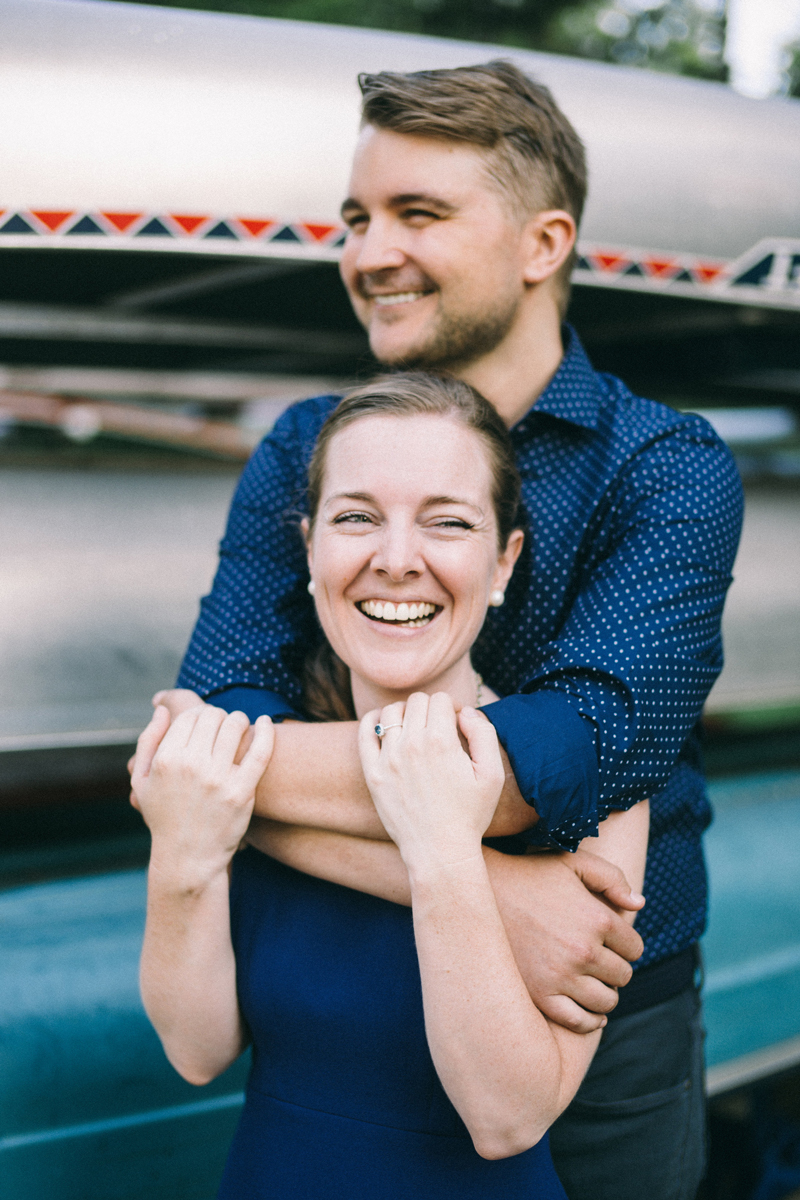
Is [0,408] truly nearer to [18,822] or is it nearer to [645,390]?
[18,822]

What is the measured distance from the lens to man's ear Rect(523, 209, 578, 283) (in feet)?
5.32

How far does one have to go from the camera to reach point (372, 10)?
29.5ft

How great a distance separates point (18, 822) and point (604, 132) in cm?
205

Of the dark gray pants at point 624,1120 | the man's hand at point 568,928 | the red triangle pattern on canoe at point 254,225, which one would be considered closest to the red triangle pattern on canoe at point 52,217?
the red triangle pattern on canoe at point 254,225

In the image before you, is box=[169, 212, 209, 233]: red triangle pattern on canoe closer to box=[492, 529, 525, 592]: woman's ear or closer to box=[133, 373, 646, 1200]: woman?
box=[133, 373, 646, 1200]: woman

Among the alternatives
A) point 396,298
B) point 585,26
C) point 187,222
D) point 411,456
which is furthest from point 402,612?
point 585,26

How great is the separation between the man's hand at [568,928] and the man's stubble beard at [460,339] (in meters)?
0.80

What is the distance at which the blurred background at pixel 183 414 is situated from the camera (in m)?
1.88

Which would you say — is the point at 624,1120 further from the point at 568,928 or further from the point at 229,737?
the point at 229,737

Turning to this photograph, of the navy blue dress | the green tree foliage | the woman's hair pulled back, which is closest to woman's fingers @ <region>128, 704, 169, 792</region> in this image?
the navy blue dress

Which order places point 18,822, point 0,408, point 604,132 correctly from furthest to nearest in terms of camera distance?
point 0,408 → point 604,132 → point 18,822

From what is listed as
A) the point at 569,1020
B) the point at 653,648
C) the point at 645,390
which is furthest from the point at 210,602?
the point at 645,390

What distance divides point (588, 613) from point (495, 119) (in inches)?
31.8

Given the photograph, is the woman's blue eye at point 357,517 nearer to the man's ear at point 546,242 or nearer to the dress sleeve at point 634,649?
the dress sleeve at point 634,649
